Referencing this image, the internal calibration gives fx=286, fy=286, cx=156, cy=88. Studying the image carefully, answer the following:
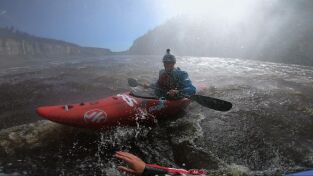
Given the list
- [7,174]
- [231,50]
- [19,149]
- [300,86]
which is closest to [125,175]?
[7,174]

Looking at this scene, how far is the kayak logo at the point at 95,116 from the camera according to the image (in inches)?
265

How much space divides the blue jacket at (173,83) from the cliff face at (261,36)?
4267 centimetres

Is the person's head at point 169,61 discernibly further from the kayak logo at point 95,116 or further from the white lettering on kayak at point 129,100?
the kayak logo at point 95,116

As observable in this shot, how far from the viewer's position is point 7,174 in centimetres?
522

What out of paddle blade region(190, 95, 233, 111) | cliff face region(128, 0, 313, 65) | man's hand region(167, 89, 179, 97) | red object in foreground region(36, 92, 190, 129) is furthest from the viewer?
cliff face region(128, 0, 313, 65)

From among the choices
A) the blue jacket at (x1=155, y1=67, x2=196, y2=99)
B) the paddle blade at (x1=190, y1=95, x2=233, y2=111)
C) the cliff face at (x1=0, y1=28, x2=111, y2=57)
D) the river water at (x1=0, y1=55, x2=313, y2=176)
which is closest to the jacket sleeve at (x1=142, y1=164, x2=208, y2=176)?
the river water at (x1=0, y1=55, x2=313, y2=176)

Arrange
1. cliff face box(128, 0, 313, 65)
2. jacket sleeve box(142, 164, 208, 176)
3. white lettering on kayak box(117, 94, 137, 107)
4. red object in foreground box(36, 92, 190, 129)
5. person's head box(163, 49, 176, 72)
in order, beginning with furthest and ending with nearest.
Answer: cliff face box(128, 0, 313, 65) → person's head box(163, 49, 176, 72) → white lettering on kayak box(117, 94, 137, 107) → red object in foreground box(36, 92, 190, 129) → jacket sleeve box(142, 164, 208, 176)

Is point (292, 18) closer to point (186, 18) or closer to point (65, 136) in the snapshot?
point (186, 18)

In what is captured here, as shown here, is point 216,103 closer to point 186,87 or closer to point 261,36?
point 186,87

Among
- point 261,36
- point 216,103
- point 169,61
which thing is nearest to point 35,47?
A: point 261,36

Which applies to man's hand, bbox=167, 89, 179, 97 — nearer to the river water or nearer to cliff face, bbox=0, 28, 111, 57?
the river water

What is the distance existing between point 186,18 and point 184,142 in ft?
348

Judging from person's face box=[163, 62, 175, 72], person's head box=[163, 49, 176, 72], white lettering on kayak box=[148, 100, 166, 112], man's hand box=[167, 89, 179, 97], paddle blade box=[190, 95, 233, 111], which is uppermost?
person's head box=[163, 49, 176, 72]

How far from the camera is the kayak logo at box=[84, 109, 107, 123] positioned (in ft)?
22.1
